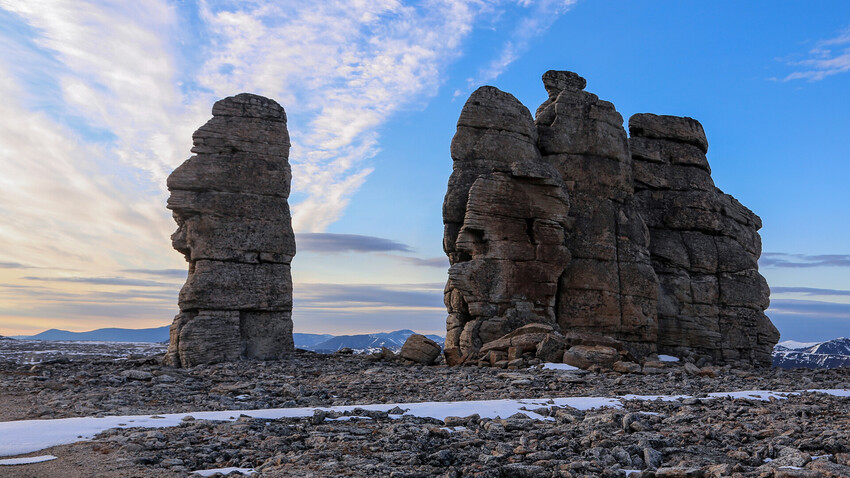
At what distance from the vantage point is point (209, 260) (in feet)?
80.3

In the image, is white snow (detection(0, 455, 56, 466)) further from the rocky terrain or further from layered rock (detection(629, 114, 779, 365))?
layered rock (detection(629, 114, 779, 365))

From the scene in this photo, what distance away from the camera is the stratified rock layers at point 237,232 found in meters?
24.0

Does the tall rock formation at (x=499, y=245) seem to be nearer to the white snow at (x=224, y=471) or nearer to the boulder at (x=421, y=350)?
the boulder at (x=421, y=350)

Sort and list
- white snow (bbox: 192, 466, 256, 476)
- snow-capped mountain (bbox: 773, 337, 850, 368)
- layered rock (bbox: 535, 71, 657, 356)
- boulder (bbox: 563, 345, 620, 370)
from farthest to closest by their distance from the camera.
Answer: snow-capped mountain (bbox: 773, 337, 850, 368), layered rock (bbox: 535, 71, 657, 356), boulder (bbox: 563, 345, 620, 370), white snow (bbox: 192, 466, 256, 476)

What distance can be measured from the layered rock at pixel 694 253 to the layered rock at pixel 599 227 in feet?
6.80

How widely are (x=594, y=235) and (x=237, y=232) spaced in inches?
637

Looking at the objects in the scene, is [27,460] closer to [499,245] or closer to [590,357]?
[590,357]

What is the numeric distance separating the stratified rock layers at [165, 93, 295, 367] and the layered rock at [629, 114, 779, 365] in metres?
18.8

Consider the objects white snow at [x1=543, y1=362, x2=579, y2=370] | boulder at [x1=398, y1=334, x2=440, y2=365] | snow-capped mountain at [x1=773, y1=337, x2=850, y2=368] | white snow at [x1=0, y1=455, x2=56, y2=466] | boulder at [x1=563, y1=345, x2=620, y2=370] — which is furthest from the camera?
snow-capped mountain at [x1=773, y1=337, x2=850, y2=368]

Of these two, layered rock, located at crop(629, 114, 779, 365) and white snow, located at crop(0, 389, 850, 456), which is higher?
layered rock, located at crop(629, 114, 779, 365)

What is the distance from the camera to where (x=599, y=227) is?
96.5 ft

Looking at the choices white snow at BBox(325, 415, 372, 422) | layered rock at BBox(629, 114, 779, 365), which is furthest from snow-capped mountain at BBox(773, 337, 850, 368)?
white snow at BBox(325, 415, 372, 422)

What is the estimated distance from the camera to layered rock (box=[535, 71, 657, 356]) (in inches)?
1115

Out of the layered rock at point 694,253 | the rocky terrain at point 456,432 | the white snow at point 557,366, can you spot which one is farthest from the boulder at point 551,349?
the layered rock at point 694,253
